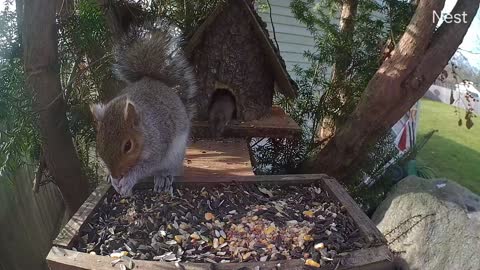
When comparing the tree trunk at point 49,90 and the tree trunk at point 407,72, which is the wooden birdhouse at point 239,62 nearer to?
the tree trunk at point 407,72

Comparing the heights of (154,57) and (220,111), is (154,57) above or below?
above

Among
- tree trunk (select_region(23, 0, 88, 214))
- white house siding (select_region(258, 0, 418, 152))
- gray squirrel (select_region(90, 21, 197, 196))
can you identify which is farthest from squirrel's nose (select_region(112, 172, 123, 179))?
white house siding (select_region(258, 0, 418, 152))

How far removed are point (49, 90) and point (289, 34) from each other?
2.51 metres

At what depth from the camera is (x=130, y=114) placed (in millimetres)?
998

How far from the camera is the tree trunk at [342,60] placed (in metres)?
1.61

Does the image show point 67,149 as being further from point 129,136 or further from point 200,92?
point 200,92

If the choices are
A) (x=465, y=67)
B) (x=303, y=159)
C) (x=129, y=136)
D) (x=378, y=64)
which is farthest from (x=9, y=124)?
(x=465, y=67)

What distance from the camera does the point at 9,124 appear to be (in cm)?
94

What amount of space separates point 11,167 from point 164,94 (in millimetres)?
446

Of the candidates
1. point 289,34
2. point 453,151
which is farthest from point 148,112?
point 453,151

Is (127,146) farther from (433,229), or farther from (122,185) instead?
(433,229)

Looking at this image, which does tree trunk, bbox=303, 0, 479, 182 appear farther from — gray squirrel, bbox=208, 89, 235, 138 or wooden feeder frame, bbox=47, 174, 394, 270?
wooden feeder frame, bbox=47, 174, 394, 270

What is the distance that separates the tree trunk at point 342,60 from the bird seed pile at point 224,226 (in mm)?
661

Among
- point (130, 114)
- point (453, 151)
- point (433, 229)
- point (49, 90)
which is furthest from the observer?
point (453, 151)
